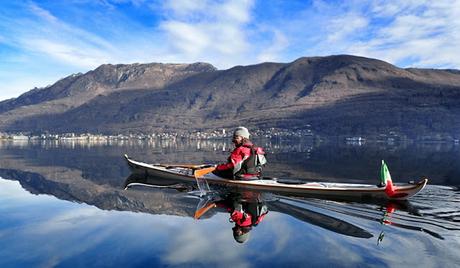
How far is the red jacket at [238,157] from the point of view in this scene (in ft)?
55.5

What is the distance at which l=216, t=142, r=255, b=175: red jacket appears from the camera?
1692 cm

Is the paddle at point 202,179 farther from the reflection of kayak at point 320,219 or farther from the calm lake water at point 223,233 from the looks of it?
the reflection of kayak at point 320,219

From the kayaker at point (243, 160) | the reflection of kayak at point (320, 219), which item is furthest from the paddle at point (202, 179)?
the reflection of kayak at point (320, 219)

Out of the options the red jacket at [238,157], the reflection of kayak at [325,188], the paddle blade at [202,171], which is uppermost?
the red jacket at [238,157]

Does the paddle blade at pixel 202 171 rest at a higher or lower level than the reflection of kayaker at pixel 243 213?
higher

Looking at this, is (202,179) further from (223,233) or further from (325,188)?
(223,233)

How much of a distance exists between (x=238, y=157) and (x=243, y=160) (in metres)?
0.46

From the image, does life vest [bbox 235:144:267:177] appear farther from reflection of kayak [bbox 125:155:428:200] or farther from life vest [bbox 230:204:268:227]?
life vest [bbox 230:204:268:227]

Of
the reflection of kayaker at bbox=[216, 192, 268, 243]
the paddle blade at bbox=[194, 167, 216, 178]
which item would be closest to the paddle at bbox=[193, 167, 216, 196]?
the paddle blade at bbox=[194, 167, 216, 178]

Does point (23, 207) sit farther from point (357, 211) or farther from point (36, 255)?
point (357, 211)

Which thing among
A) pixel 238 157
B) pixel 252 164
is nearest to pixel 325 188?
pixel 252 164

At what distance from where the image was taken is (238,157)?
56.6 feet

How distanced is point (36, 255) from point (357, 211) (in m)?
9.86

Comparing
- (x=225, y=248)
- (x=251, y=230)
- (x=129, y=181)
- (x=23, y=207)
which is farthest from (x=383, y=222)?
(x=129, y=181)
